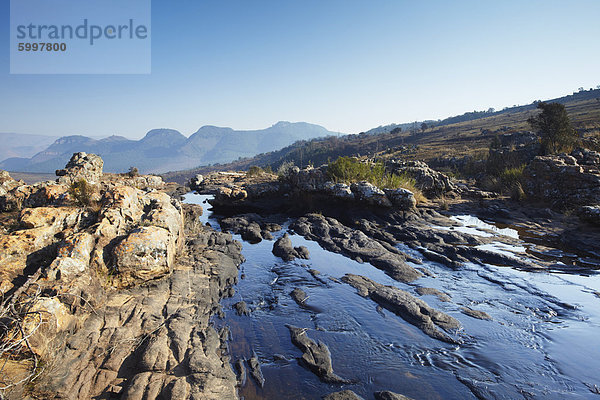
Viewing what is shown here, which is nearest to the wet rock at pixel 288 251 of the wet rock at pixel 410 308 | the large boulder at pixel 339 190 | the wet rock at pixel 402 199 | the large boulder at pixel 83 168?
the wet rock at pixel 410 308

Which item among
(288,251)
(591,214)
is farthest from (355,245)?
(591,214)

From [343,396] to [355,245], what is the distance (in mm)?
7217

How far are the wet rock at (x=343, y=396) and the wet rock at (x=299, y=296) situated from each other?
3067mm

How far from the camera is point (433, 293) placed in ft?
24.5

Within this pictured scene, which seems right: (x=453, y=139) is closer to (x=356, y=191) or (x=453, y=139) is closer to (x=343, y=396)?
(x=356, y=191)

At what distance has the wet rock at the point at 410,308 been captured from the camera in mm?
6020

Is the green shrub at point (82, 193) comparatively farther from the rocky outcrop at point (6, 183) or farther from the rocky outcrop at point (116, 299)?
the rocky outcrop at point (6, 183)

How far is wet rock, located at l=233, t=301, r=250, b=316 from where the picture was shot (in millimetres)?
7026

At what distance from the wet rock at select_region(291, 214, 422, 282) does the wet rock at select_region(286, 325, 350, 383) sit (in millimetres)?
4027

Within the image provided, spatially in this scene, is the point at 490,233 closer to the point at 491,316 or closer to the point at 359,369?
the point at 491,316

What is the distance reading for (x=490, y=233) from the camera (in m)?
11.5

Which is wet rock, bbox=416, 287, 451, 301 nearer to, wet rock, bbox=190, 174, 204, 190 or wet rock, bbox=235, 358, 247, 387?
wet rock, bbox=235, 358, 247, 387

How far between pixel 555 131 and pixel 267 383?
1133 inches

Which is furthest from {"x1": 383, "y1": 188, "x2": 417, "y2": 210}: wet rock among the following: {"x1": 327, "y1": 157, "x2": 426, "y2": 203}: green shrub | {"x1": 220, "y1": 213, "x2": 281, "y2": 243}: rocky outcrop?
{"x1": 220, "y1": 213, "x2": 281, "y2": 243}: rocky outcrop
